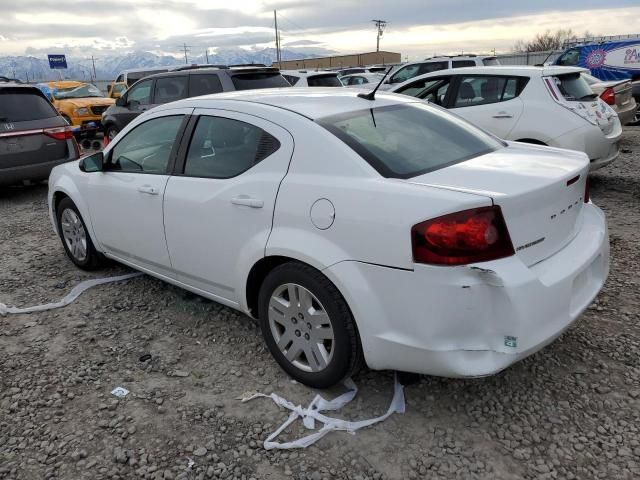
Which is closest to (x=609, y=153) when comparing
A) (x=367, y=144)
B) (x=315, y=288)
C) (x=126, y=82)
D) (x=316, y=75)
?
(x=367, y=144)

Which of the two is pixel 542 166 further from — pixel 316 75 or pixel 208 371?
pixel 316 75

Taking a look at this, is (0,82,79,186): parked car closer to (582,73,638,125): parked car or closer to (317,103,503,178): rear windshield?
(317,103,503,178): rear windshield

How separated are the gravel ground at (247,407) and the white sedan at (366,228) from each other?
366 millimetres

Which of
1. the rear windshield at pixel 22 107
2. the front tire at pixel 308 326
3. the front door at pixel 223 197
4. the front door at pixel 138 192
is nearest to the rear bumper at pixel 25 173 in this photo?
the rear windshield at pixel 22 107

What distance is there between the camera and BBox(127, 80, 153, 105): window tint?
9883 mm

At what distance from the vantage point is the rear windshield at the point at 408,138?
2.73 metres

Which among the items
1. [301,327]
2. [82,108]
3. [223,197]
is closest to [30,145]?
[223,197]

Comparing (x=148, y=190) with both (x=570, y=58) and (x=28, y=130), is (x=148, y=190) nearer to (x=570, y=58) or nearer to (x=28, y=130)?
(x=28, y=130)

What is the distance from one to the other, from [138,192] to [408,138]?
1937mm

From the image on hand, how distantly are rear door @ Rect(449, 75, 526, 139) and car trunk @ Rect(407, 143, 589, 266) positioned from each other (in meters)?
3.82

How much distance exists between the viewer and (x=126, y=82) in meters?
18.9

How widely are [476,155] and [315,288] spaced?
48.4 inches

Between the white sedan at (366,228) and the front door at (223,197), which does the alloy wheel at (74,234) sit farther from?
the front door at (223,197)

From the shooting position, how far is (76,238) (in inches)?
188
